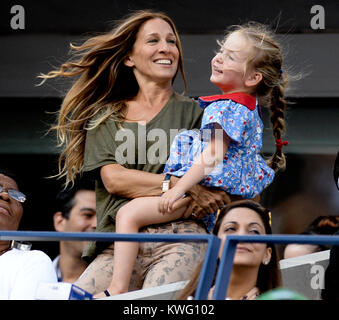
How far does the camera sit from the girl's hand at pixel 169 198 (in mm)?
3223

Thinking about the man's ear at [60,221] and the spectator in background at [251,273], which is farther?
the man's ear at [60,221]

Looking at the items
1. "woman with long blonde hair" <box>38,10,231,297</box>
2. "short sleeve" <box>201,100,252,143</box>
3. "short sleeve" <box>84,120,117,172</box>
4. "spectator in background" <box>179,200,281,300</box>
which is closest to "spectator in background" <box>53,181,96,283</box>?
"woman with long blonde hair" <box>38,10,231,297</box>

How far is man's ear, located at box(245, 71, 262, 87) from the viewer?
3537mm

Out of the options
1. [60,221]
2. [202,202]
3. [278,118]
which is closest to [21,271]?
[202,202]

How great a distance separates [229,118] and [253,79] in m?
0.28

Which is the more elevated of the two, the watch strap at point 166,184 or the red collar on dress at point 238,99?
the red collar on dress at point 238,99

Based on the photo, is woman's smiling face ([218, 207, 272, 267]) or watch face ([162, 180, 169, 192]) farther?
watch face ([162, 180, 169, 192])

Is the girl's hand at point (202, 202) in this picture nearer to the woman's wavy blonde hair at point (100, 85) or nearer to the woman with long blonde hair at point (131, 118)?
the woman with long blonde hair at point (131, 118)
